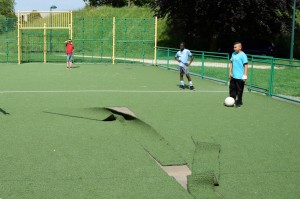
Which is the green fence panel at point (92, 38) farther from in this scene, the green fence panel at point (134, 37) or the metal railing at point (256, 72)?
the metal railing at point (256, 72)

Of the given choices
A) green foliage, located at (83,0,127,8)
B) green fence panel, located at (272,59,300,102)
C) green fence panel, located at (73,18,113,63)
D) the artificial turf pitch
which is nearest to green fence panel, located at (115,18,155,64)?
green fence panel, located at (73,18,113,63)

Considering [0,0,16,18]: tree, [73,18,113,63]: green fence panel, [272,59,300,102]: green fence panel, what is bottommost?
[272,59,300,102]: green fence panel

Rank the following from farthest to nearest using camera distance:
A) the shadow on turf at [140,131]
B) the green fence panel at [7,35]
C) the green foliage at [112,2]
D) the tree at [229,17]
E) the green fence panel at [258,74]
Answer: the green foliage at [112,2], the tree at [229,17], the green fence panel at [7,35], the green fence panel at [258,74], the shadow on turf at [140,131]

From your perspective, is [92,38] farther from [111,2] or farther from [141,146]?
[111,2]

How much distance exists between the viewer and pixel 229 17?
33812 millimetres

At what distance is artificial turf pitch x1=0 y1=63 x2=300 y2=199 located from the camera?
17.7ft

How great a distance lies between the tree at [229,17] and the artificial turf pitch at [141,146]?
21.3 meters

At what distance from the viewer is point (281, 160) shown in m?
6.72

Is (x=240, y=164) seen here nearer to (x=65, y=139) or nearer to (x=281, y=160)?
(x=281, y=160)

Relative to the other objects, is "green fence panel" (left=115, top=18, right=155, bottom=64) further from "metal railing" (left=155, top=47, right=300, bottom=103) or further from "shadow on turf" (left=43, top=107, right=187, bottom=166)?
"shadow on turf" (left=43, top=107, right=187, bottom=166)

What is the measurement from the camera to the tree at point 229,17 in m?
33.9

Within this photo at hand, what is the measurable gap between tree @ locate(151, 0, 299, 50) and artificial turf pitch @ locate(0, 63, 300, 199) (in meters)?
21.3

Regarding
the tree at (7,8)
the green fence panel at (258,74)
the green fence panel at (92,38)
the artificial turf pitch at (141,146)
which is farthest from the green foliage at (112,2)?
the artificial turf pitch at (141,146)

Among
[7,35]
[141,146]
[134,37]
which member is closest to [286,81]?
[141,146]
